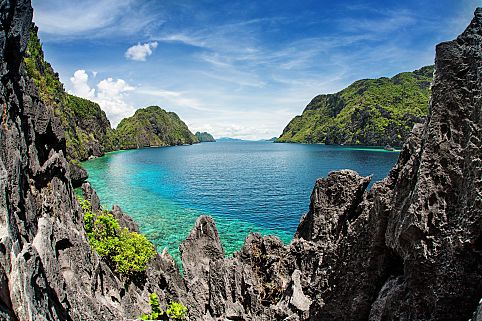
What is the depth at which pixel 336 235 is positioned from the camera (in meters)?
19.1

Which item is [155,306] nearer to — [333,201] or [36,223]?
[36,223]

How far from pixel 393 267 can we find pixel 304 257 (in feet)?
34.7

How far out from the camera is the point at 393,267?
950cm

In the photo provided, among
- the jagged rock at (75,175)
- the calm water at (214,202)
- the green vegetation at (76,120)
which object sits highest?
the green vegetation at (76,120)

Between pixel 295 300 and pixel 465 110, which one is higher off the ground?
pixel 465 110

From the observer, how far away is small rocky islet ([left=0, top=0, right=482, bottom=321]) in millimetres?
7105

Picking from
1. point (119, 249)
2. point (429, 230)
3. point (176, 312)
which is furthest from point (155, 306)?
point (429, 230)

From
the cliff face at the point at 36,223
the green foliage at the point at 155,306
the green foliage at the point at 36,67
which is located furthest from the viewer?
the green foliage at the point at 36,67

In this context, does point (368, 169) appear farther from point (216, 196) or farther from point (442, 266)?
point (442, 266)

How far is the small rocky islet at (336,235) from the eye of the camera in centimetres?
711

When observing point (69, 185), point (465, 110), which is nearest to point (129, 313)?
point (69, 185)

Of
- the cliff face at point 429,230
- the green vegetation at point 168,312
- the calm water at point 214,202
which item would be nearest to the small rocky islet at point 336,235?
the cliff face at point 429,230

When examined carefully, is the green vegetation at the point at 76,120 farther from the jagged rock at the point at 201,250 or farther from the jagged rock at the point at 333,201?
the jagged rock at the point at 333,201

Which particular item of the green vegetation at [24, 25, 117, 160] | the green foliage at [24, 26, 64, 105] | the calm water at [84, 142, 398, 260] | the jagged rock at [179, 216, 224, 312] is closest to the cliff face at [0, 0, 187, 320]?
the jagged rock at [179, 216, 224, 312]
